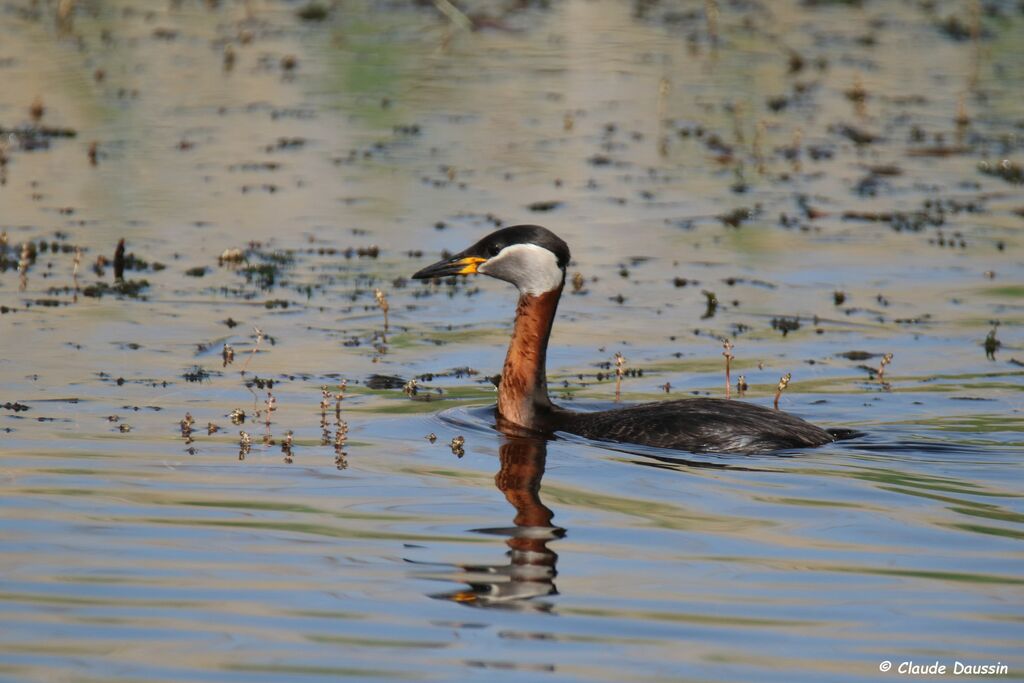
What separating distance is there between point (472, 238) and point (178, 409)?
18.4 ft

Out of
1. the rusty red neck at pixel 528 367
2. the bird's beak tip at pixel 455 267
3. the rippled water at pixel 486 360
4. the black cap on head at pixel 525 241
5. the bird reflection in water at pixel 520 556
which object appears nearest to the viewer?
the rippled water at pixel 486 360

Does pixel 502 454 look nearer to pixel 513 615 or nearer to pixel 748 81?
pixel 513 615

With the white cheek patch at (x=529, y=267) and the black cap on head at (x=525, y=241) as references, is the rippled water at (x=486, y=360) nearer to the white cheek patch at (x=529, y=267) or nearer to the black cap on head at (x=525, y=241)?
the white cheek patch at (x=529, y=267)

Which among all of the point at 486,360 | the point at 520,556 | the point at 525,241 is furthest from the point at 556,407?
the point at 520,556

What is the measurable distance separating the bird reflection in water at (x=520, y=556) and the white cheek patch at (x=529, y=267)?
1410 mm

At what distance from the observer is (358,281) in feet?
45.4

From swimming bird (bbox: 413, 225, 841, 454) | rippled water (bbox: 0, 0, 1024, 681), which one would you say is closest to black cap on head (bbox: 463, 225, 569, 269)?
swimming bird (bbox: 413, 225, 841, 454)

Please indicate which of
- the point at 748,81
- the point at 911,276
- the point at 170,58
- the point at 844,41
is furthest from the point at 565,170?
the point at 844,41

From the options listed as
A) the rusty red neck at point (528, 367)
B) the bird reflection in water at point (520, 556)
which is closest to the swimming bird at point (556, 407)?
the rusty red neck at point (528, 367)

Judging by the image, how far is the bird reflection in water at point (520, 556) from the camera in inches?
266

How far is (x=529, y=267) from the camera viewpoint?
10461mm

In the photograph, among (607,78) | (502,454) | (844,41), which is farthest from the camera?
(844,41)

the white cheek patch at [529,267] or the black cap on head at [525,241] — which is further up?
the black cap on head at [525,241]

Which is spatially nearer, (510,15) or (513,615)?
(513,615)
